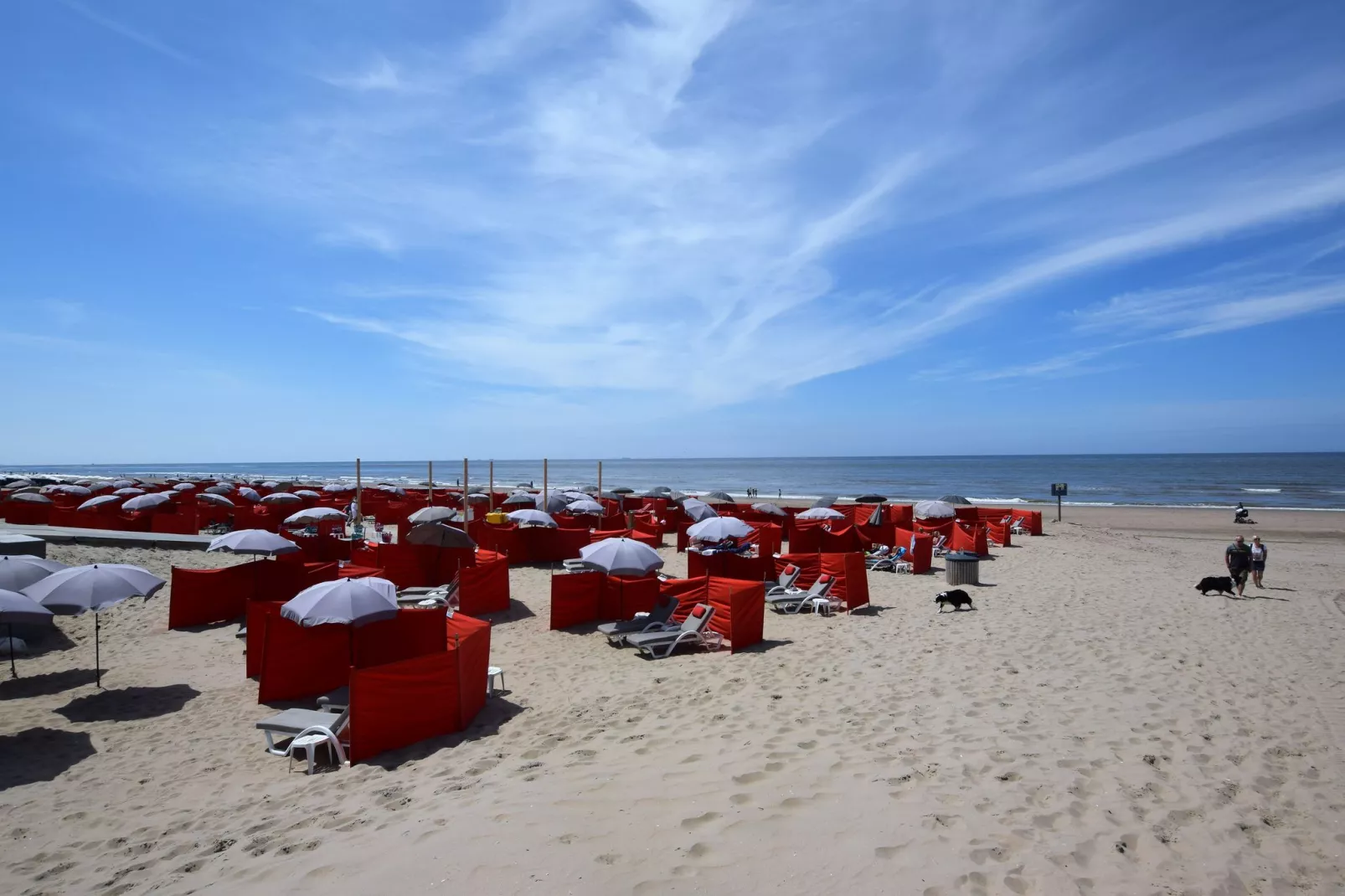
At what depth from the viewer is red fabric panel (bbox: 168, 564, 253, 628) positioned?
11.4 metres

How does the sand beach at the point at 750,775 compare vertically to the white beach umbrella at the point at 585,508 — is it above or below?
below

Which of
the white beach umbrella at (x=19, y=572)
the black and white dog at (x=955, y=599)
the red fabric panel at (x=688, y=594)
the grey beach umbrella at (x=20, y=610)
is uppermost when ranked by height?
the white beach umbrella at (x=19, y=572)

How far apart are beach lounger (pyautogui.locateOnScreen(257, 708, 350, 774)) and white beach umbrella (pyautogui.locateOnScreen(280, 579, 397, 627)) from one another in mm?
880

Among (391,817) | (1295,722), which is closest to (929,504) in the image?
(1295,722)

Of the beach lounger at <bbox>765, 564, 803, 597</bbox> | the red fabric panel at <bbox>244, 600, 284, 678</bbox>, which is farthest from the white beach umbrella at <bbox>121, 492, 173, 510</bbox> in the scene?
the beach lounger at <bbox>765, 564, 803, 597</bbox>

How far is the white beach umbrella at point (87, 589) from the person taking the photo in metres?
7.95

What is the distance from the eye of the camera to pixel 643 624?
10.5 m

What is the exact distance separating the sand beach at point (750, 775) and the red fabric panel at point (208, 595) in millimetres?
1038

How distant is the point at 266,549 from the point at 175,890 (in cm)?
798

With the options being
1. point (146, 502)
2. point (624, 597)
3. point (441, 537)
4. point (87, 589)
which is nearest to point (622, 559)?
point (624, 597)

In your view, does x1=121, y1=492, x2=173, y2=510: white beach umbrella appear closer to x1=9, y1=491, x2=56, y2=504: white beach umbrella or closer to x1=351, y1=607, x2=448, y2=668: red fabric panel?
x1=9, y1=491, x2=56, y2=504: white beach umbrella

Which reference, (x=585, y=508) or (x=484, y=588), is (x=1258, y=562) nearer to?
(x=484, y=588)

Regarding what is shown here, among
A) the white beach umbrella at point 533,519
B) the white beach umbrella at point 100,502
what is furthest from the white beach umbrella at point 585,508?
the white beach umbrella at point 100,502

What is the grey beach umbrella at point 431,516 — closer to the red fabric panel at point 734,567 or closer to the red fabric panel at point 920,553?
the red fabric panel at point 734,567
